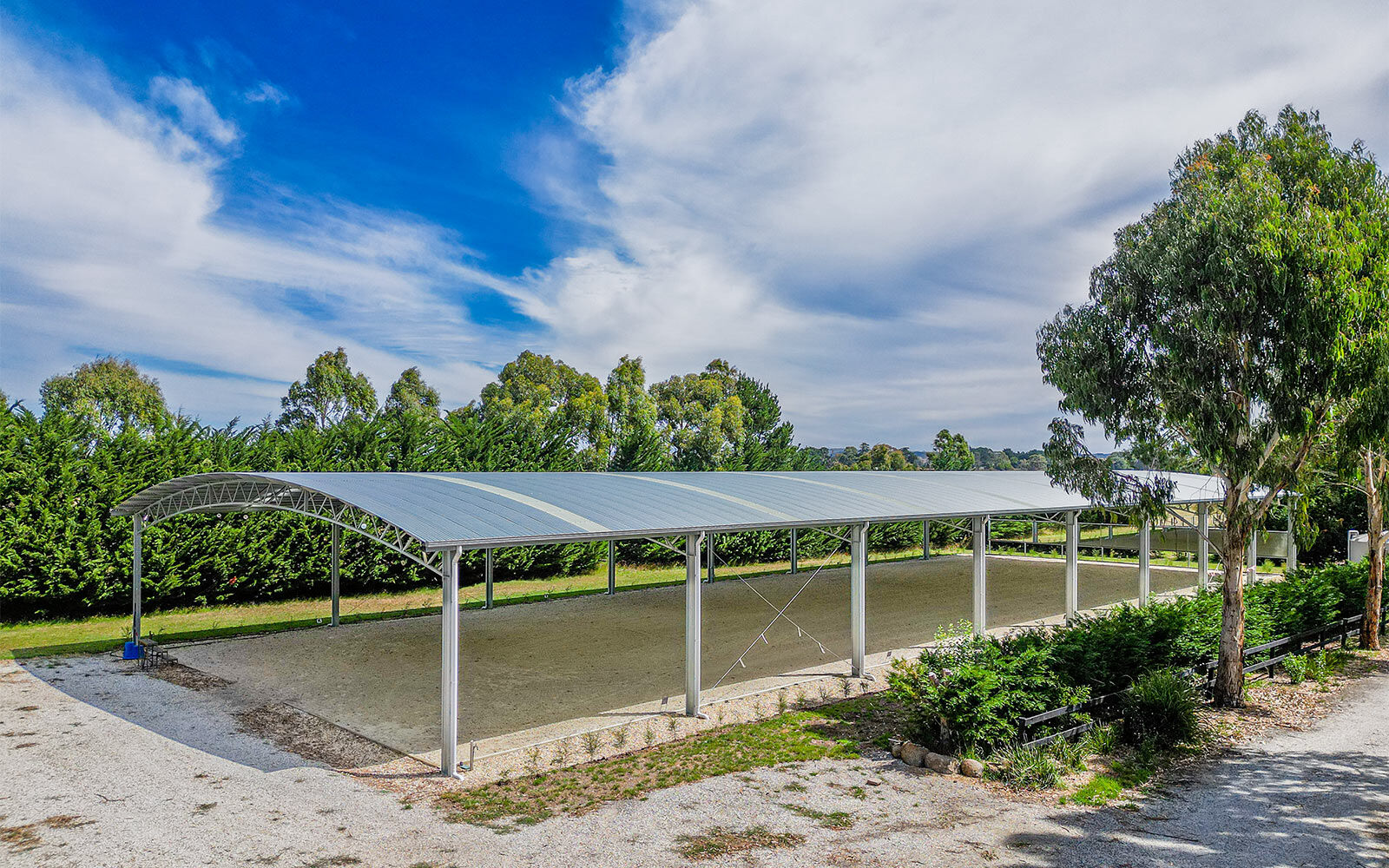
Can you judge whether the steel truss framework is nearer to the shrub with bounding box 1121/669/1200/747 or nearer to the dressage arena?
the dressage arena

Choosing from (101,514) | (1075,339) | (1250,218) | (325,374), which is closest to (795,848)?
(1075,339)

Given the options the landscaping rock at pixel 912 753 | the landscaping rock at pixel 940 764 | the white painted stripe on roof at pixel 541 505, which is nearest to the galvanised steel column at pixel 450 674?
the white painted stripe on roof at pixel 541 505

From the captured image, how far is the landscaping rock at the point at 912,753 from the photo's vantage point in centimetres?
830

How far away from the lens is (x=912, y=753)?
329 inches

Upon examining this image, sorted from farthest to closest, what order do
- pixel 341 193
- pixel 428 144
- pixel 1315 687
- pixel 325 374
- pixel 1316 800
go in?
1. pixel 325 374
2. pixel 341 193
3. pixel 428 144
4. pixel 1315 687
5. pixel 1316 800

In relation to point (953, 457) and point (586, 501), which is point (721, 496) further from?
point (953, 457)

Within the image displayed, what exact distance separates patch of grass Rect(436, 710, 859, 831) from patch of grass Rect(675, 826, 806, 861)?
1.12 metres

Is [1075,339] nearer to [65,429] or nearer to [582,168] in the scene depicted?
[582,168]

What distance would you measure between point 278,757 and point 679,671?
19.1 ft

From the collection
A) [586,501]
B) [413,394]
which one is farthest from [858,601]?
[413,394]

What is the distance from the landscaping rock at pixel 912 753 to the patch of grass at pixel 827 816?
1.55 metres

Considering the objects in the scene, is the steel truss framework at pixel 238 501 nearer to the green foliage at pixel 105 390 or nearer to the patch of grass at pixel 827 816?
the patch of grass at pixel 827 816

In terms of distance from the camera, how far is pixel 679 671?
12578mm

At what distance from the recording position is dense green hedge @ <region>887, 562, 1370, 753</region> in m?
8.27
